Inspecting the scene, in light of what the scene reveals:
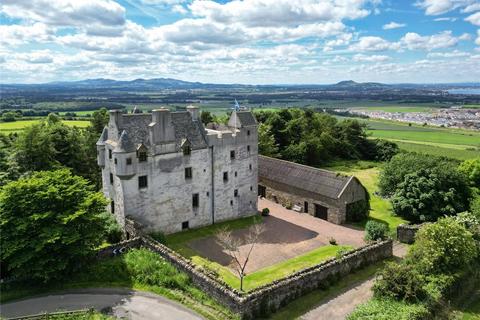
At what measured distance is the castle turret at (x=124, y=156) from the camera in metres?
35.2

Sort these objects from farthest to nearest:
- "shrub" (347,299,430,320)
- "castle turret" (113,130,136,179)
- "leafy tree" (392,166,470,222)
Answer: "leafy tree" (392,166,470,222) → "castle turret" (113,130,136,179) → "shrub" (347,299,430,320)

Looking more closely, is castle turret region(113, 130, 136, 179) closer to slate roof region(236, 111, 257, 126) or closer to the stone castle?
the stone castle

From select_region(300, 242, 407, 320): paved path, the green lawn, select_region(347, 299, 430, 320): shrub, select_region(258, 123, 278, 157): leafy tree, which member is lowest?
select_region(300, 242, 407, 320): paved path

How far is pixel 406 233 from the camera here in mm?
40125

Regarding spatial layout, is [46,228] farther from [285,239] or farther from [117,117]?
[285,239]

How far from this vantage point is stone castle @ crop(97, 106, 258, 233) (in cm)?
3650

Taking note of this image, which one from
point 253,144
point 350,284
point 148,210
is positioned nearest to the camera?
point 350,284

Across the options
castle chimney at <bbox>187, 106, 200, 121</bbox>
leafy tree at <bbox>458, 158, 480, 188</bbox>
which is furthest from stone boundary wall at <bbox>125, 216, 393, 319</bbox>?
leafy tree at <bbox>458, 158, 480, 188</bbox>

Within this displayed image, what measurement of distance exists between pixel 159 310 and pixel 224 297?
14.1 ft

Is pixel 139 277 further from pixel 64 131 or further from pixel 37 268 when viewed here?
pixel 64 131

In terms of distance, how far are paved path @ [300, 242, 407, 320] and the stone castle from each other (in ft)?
58.3

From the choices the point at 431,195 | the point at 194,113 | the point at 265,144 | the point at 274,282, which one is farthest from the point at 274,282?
the point at 265,144

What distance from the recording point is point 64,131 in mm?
54531

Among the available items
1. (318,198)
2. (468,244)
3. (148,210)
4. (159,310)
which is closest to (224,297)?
(159,310)
